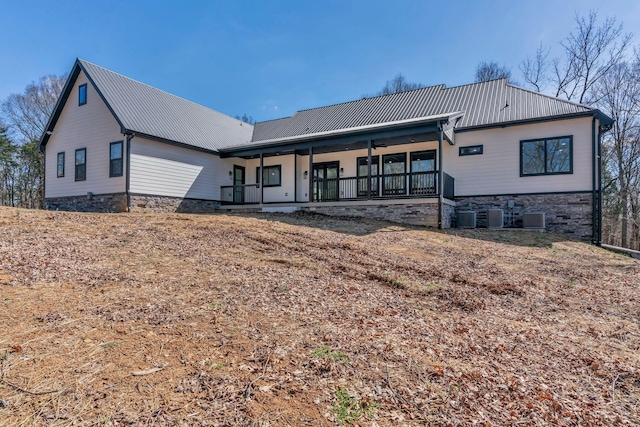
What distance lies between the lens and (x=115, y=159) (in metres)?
13.6

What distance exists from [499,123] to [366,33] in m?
9.10

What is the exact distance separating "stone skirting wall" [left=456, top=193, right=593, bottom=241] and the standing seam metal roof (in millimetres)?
11900

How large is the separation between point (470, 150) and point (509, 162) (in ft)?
4.76

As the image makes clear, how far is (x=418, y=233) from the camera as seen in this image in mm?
10188

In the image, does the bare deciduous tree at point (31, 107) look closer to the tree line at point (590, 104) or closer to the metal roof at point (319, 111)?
the tree line at point (590, 104)

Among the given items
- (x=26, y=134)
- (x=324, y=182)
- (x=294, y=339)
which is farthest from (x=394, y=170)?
(x=26, y=134)

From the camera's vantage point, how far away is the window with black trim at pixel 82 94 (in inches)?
Answer: 581

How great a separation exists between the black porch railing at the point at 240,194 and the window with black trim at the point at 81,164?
18.5 feet

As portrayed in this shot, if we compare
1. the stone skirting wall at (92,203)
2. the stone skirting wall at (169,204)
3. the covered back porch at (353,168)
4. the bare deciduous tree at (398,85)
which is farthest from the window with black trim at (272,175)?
the bare deciduous tree at (398,85)

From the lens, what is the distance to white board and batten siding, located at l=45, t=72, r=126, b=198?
1388 cm

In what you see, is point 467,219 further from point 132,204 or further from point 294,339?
point 132,204

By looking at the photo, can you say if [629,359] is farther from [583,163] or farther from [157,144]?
[157,144]

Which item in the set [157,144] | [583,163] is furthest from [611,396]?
[157,144]

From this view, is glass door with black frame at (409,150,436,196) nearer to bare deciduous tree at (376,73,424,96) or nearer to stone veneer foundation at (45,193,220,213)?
stone veneer foundation at (45,193,220,213)
